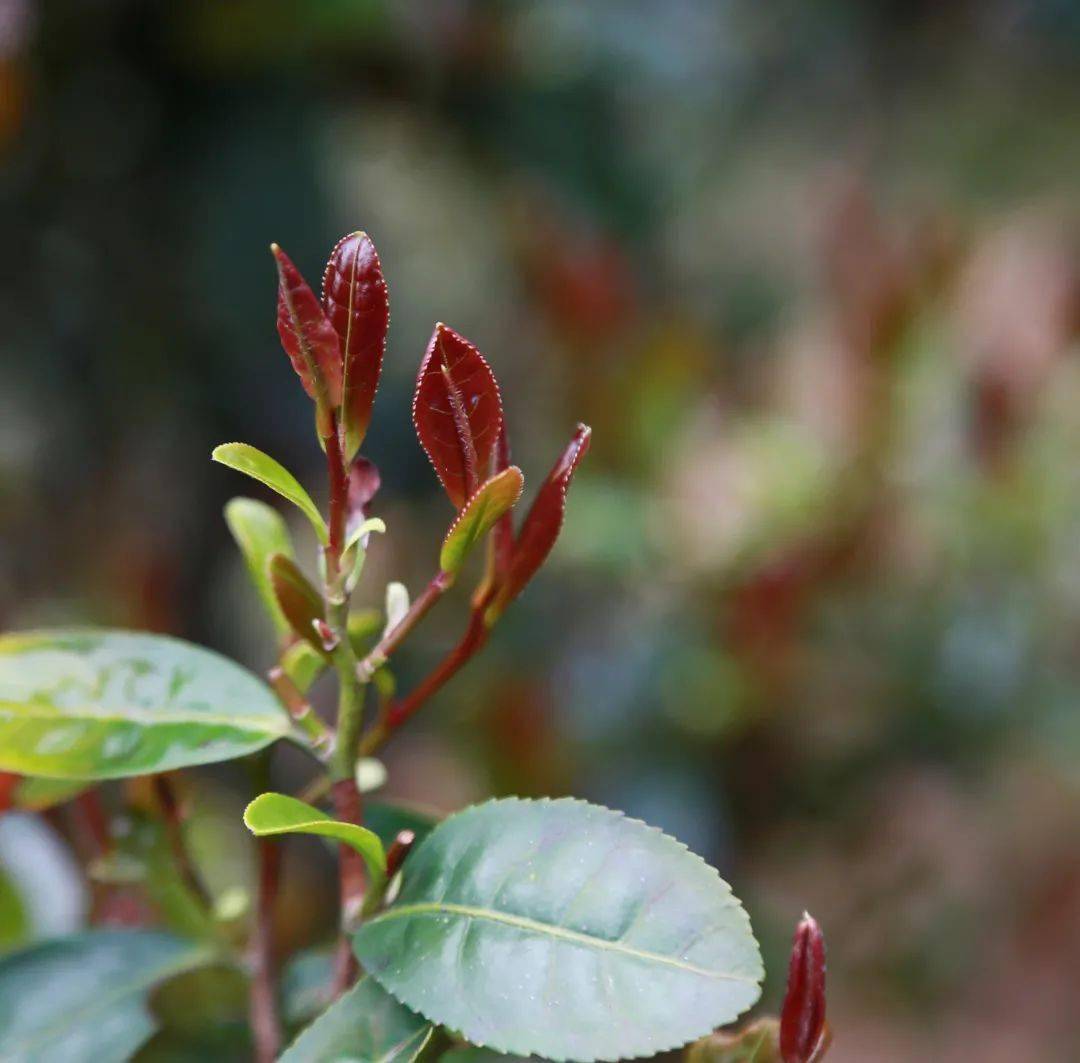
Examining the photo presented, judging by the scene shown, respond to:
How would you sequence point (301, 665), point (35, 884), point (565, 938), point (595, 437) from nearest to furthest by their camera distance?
point (565, 938), point (301, 665), point (35, 884), point (595, 437)

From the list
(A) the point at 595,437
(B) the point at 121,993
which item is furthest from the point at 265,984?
(A) the point at 595,437

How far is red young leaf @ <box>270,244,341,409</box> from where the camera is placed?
39cm

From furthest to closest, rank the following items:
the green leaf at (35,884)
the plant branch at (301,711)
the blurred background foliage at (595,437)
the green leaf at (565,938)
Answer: the blurred background foliage at (595,437) → the green leaf at (35,884) → the plant branch at (301,711) → the green leaf at (565,938)

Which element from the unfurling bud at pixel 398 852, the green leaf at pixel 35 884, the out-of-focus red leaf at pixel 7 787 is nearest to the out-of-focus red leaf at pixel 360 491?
the unfurling bud at pixel 398 852

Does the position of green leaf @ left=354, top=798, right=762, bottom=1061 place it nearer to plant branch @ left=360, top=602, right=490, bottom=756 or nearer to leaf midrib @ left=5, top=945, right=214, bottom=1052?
plant branch @ left=360, top=602, right=490, bottom=756

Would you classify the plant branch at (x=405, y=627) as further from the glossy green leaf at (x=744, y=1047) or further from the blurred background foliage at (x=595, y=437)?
the blurred background foliage at (x=595, y=437)

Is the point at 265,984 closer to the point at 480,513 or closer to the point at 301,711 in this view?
the point at 301,711

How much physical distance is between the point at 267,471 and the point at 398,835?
14 cm

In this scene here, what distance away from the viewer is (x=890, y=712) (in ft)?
4.63

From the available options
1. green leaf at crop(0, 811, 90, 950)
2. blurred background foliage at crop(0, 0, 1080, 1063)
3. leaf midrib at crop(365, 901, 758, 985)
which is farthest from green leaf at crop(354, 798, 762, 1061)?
blurred background foliage at crop(0, 0, 1080, 1063)

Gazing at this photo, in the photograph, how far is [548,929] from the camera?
0.38m

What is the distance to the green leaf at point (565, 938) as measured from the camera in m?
0.35

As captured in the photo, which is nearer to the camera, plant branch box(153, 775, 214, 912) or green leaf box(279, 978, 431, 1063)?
green leaf box(279, 978, 431, 1063)

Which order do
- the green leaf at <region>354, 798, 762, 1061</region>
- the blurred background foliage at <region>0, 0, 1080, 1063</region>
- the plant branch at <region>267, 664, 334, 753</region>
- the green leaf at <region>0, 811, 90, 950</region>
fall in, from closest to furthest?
1. the green leaf at <region>354, 798, 762, 1061</region>
2. the plant branch at <region>267, 664, 334, 753</region>
3. the green leaf at <region>0, 811, 90, 950</region>
4. the blurred background foliage at <region>0, 0, 1080, 1063</region>
